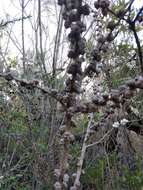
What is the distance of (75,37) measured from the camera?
0.85 metres

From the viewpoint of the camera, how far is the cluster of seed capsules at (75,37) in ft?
2.75

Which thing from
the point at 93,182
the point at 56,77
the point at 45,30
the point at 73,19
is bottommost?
the point at 93,182

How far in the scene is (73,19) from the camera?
2.77ft

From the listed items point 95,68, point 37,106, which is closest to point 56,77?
point 37,106

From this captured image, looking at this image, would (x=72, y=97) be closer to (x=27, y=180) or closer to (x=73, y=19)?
(x=73, y=19)

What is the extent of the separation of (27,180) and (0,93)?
3.65 feet

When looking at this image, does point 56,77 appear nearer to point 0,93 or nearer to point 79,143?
point 0,93

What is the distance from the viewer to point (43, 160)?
181 inches

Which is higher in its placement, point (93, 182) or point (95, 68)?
point (95, 68)

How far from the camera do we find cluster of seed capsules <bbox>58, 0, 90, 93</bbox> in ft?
2.75

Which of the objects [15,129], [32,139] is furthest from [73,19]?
[15,129]

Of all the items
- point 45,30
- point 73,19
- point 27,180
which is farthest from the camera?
point 45,30

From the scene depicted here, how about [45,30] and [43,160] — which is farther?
[45,30]

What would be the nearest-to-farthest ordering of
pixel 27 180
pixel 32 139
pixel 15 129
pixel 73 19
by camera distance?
pixel 73 19 → pixel 32 139 → pixel 27 180 → pixel 15 129
